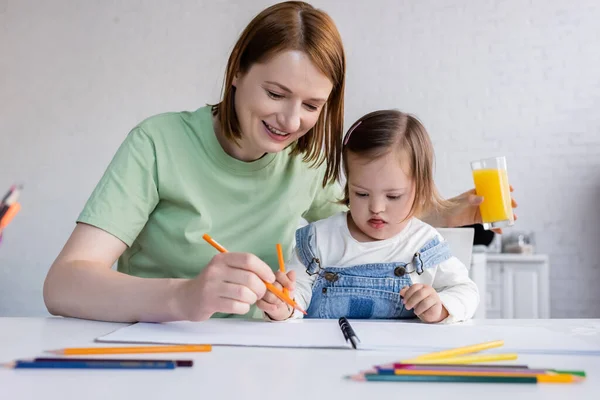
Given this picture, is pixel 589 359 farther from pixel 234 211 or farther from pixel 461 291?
pixel 234 211

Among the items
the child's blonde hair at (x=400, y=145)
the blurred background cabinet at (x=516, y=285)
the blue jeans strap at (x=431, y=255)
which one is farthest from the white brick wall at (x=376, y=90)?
the blue jeans strap at (x=431, y=255)

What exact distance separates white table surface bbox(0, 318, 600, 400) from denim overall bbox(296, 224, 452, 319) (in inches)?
19.4

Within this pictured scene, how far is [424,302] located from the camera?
1063 millimetres

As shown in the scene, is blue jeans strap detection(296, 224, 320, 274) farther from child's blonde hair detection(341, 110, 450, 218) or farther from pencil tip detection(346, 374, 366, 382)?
pencil tip detection(346, 374, 366, 382)

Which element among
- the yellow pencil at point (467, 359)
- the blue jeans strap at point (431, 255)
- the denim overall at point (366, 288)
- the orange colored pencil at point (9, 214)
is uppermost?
the orange colored pencil at point (9, 214)

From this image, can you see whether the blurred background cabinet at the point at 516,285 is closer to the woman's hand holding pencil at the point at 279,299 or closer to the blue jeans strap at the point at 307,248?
the blue jeans strap at the point at 307,248

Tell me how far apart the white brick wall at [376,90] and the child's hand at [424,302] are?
3517 millimetres

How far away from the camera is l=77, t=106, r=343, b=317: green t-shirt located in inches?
47.9

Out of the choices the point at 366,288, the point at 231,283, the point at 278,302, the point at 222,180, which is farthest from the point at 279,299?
the point at 222,180

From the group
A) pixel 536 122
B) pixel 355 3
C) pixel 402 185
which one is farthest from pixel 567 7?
pixel 402 185

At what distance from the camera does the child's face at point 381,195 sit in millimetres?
1304

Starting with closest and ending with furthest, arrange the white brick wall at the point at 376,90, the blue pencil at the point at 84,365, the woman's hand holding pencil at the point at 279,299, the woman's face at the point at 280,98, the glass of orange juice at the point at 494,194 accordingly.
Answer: the blue pencil at the point at 84,365
the woman's hand holding pencil at the point at 279,299
the woman's face at the point at 280,98
the glass of orange juice at the point at 494,194
the white brick wall at the point at 376,90

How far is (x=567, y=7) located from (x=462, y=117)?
3.45 ft

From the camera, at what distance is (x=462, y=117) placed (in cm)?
448
